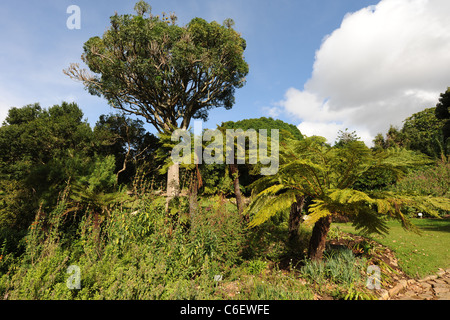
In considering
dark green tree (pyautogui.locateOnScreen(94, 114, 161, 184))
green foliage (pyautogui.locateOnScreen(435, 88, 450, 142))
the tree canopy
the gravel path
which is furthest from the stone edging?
green foliage (pyautogui.locateOnScreen(435, 88, 450, 142))

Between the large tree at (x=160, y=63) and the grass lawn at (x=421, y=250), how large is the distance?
8451 millimetres

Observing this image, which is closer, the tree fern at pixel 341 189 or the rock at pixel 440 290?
the tree fern at pixel 341 189

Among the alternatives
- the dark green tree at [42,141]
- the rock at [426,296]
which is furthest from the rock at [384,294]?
the dark green tree at [42,141]

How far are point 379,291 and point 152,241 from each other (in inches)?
136

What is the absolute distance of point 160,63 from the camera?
11867 mm

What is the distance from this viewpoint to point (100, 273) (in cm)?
269

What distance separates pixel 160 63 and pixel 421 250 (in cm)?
1340

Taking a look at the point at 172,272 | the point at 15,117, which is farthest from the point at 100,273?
the point at 15,117

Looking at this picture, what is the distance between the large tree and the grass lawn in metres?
8.45

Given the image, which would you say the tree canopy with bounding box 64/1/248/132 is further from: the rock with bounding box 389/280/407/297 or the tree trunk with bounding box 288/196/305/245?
the rock with bounding box 389/280/407/297

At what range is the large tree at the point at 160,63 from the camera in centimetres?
1134

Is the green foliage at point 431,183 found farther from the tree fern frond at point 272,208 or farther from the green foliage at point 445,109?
the tree fern frond at point 272,208

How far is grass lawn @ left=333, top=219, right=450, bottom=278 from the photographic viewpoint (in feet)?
12.6
